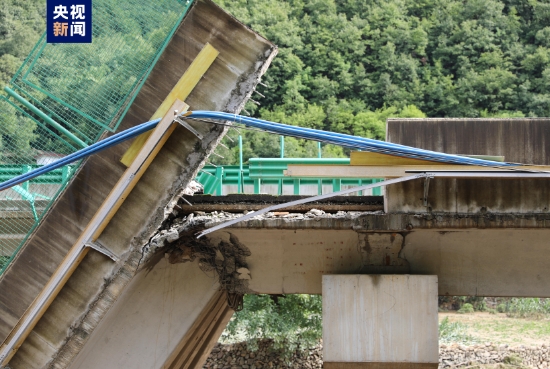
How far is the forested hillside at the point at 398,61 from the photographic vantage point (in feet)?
157

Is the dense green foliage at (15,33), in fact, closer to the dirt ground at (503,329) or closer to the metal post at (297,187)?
the metal post at (297,187)

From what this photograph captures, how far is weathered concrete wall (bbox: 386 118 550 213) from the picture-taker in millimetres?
8969

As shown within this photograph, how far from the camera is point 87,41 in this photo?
9273 mm

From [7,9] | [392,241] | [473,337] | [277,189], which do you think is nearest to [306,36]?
[7,9]

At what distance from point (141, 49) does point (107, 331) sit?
15.1 feet

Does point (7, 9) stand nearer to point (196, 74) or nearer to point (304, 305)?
point (304, 305)

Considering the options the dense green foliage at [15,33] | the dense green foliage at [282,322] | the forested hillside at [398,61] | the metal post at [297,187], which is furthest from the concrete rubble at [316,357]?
the forested hillside at [398,61]

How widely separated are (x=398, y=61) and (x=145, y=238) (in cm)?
4450

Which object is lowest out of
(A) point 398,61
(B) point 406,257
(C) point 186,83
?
(B) point 406,257

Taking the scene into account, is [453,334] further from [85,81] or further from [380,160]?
[85,81]

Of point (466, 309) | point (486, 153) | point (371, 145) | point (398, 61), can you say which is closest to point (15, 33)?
point (398, 61)

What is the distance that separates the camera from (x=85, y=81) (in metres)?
9.20

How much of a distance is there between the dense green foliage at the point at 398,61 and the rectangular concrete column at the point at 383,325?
35577 millimetres

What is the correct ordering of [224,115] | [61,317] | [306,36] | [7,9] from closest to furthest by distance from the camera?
[224,115] → [61,317] → [7,9] → [306,36]
